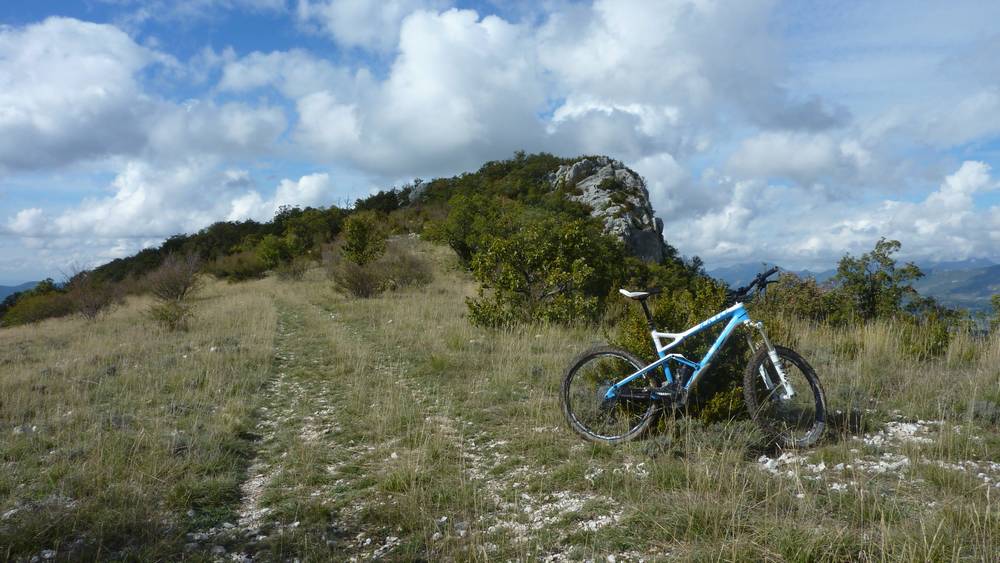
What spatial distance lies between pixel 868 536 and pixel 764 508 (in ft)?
1.88

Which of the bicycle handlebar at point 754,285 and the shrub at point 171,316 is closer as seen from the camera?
the bicycle handlebar at point 754,285

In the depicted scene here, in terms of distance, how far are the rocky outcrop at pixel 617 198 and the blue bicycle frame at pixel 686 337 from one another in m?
20.7

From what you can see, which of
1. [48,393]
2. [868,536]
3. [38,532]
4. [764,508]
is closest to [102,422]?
[48,393]

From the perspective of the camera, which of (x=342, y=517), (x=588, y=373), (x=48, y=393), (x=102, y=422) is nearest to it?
(x=342, y=517)

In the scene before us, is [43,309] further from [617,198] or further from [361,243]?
[617,198]

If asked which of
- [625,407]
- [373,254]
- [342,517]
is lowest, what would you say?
[342,517]

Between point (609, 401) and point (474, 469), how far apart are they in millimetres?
1341

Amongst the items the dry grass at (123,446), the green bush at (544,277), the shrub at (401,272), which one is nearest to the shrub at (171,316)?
the dry grass at (123,446)

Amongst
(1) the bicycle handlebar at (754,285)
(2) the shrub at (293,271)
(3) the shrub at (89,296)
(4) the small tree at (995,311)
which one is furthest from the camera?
(2) the shrub at (293,271)

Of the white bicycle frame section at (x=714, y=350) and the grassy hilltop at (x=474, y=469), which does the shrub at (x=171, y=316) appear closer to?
the grassy hilltop at (x=474, y=469)

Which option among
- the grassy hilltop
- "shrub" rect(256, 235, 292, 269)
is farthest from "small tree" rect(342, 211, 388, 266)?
the grassy hilltop

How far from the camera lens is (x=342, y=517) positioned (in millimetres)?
3920

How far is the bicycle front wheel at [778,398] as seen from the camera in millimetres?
4555

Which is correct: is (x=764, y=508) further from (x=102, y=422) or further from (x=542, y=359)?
(x=102, y=422)
